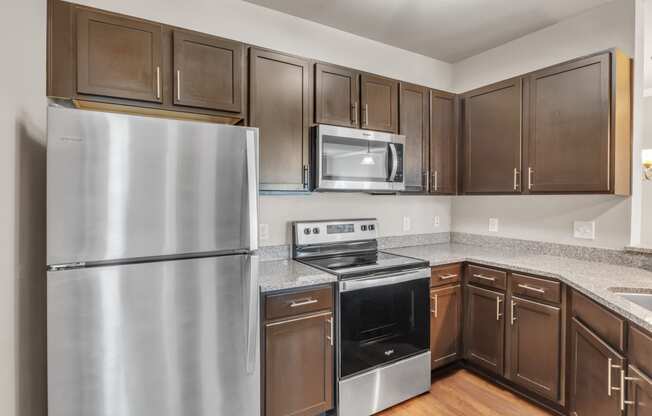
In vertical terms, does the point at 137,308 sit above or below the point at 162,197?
below

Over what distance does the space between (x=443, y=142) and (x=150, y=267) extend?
2516mm

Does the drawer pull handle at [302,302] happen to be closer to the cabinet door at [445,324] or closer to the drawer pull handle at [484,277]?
the cabinet door at [445,324]

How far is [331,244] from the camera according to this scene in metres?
2.62

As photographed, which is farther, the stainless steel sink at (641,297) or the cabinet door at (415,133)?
the cabinet door at (415,133)

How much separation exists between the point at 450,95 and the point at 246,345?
264 cm

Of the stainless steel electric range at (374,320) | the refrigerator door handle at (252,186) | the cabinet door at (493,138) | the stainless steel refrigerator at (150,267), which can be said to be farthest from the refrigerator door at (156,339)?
the cabinet door at (493,138)

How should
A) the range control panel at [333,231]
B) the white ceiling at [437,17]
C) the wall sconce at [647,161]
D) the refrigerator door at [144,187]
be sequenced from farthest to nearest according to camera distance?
the wall sconce at [647,161]
the range control panel at [333,231]
the white ceiling at [437,17]
the refrigerator door at [144,187]

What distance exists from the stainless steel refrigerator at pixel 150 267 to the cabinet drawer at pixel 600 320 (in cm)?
166

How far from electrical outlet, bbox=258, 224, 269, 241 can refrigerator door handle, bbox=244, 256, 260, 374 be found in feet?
2.68

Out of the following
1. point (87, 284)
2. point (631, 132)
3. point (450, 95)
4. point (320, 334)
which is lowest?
point (320, 334)

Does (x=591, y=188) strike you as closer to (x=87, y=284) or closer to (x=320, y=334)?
(x=320, y=334)

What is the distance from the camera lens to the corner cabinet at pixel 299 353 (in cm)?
183

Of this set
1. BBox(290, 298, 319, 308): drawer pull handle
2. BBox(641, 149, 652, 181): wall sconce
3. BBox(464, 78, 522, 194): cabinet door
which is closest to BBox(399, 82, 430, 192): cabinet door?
BBox(464, 78, 522, 194): cabinet door

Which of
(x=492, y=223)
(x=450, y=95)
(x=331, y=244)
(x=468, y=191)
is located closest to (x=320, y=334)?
(x=331, y=244)
